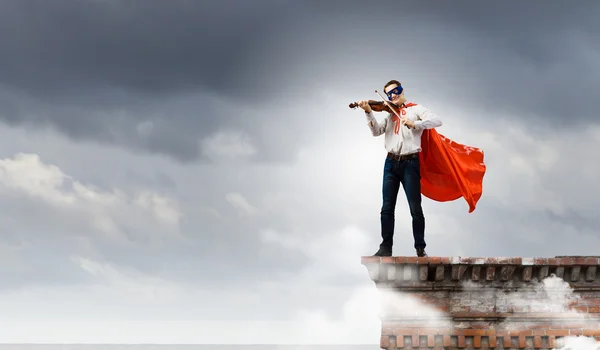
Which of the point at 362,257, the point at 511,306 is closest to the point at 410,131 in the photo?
the point at 362,257

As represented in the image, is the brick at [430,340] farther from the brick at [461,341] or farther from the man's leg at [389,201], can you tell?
the man's leg at [389,201]

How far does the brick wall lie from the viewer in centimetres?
1274

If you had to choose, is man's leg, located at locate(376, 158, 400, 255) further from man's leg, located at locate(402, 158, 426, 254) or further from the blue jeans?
man's leg, located at locate(402, 158, 426, 254)

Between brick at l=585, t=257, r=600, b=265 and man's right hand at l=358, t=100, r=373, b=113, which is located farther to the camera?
man's right hand at l=358, t=100, r=373, b=113

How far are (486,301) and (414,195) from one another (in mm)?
2370

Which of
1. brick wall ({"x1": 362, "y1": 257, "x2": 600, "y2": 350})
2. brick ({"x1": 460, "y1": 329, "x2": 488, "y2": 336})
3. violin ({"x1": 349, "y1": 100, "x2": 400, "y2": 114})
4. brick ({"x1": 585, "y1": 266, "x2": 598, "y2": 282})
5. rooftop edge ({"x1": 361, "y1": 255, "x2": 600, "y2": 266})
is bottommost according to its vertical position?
brick ({"x1": 460, "y1": 329, "x2": 488, "y2": 336})

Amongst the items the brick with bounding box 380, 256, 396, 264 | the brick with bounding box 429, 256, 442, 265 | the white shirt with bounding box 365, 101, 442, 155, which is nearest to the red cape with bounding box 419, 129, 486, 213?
the white shirt with bounding box 365, 101, 442, 155

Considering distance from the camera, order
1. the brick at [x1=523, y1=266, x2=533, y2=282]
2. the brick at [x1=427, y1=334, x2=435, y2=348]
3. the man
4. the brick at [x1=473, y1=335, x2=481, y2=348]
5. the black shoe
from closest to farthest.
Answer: the brick at [x1=427, y1=334, x2=435, y2=348] < the brick at [x1=473, y1=335, x2=481, y2=348] < the brick at [x1=523, y1=266, x2=533, y2=282] < the black shoe < the man

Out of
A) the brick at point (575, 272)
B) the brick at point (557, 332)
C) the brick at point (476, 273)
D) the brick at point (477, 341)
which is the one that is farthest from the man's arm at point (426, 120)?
the brick at point (557, 332)

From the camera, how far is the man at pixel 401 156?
1323 centimetres

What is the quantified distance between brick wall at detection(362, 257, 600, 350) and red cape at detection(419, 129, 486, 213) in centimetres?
167

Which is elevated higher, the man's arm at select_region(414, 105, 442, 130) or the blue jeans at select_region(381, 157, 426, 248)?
the man's arm at select_region(414, 105, 442, 130)

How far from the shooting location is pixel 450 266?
12750mm

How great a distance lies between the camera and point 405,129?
13.4 meters
